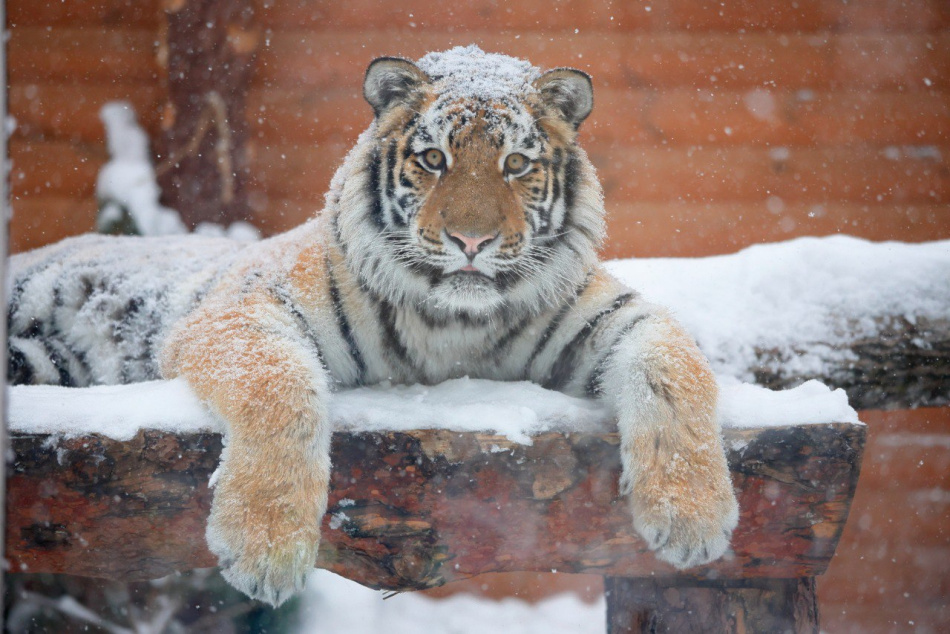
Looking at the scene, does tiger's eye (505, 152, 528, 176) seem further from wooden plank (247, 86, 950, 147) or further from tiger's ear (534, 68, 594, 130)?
wooden plank (247, 86, 950, 147)

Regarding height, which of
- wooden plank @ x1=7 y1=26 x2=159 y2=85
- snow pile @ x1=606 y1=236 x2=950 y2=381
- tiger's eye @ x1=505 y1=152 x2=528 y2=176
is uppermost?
wooden plank @ x1=7 y1=26 x2=159 y2=85

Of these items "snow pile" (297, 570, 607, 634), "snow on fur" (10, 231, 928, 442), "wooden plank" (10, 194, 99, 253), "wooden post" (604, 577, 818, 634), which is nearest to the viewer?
"snow on fur" (10, 231, 928, 442)

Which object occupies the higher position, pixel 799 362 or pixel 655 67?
pixel 655 67

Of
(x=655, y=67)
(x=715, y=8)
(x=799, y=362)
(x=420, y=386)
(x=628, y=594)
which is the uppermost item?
(x=715, y=8)

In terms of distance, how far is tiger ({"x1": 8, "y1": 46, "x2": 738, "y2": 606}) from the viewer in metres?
1.03

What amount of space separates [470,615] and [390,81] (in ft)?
7.82

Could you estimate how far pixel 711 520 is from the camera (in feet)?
3.34

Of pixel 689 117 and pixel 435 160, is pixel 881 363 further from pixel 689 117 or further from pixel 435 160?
pixel 435 160


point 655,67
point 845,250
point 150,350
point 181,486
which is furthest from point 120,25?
point 845,250

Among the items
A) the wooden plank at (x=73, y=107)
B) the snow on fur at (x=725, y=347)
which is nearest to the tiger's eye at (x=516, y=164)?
the snow on fur at (x=725, y=347)

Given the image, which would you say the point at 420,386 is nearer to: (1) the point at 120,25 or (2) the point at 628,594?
(2) the point at 628,594

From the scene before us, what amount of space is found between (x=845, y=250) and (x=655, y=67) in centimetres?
83

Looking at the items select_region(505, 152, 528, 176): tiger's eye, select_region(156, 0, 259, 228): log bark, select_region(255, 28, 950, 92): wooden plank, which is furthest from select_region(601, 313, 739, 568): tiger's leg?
select_region(156, 0, 259, 228): log bark

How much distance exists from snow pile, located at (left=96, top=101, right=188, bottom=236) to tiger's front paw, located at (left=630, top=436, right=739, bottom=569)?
88.5 inches
